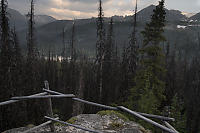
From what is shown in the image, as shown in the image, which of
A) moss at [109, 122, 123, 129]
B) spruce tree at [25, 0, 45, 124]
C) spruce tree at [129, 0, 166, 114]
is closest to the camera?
moss at [109, 122, 123, 129]

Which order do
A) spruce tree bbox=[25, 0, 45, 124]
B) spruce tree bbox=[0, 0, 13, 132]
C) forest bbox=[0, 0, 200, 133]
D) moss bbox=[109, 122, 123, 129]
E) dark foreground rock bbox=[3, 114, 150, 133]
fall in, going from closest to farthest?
dark foreground rock bbox=[3, 114, 150, 133] < moss bbox=[109, 122, 123, 129] < forest bbox=[0, 0, 200, 133] < spruce tree bbox=[0, 0, 13, 132] < spruce tree bbox=[25, 0, 45, 124]

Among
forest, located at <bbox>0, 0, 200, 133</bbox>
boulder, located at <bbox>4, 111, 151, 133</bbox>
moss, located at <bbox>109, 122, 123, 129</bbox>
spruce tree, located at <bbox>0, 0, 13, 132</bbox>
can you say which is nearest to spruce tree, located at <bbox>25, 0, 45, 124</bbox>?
forest, located at <bbox>0, 0, 200, 133</bbox>

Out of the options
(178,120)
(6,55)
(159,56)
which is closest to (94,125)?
(159,56)

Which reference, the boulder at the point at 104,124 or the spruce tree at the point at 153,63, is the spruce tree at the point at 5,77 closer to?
the boulder at the point at 104,124

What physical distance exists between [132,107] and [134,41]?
25.6 feet

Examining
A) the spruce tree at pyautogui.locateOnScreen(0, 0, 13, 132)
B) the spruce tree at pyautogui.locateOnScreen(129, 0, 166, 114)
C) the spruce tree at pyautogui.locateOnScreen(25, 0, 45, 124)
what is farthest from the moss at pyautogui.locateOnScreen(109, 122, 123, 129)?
the spruce tree at pyautogui.locateOnScreen(25, 0, 45, 124)

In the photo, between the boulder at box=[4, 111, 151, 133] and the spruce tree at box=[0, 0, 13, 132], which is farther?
the spruce tree at box=[0, 0, 13, 132]

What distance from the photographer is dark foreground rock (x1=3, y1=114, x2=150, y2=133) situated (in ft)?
21.5

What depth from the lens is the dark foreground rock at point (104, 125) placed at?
21.5ft

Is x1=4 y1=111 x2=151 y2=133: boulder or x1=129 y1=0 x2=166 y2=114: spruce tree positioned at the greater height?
x1=129 y1=0 x2=166 y2=114: spruce tree

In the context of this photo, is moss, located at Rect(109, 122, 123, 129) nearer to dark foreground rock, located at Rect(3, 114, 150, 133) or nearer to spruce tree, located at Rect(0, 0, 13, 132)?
dark foreground rock, located at Rect(3, 114, 150, 133)

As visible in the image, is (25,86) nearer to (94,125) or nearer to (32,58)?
(32,58)

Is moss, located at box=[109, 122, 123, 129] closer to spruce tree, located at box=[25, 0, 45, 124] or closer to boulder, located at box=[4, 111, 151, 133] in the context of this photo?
boulder, located at box=[4, 111, 151, 133]

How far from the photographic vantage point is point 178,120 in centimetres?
1950
